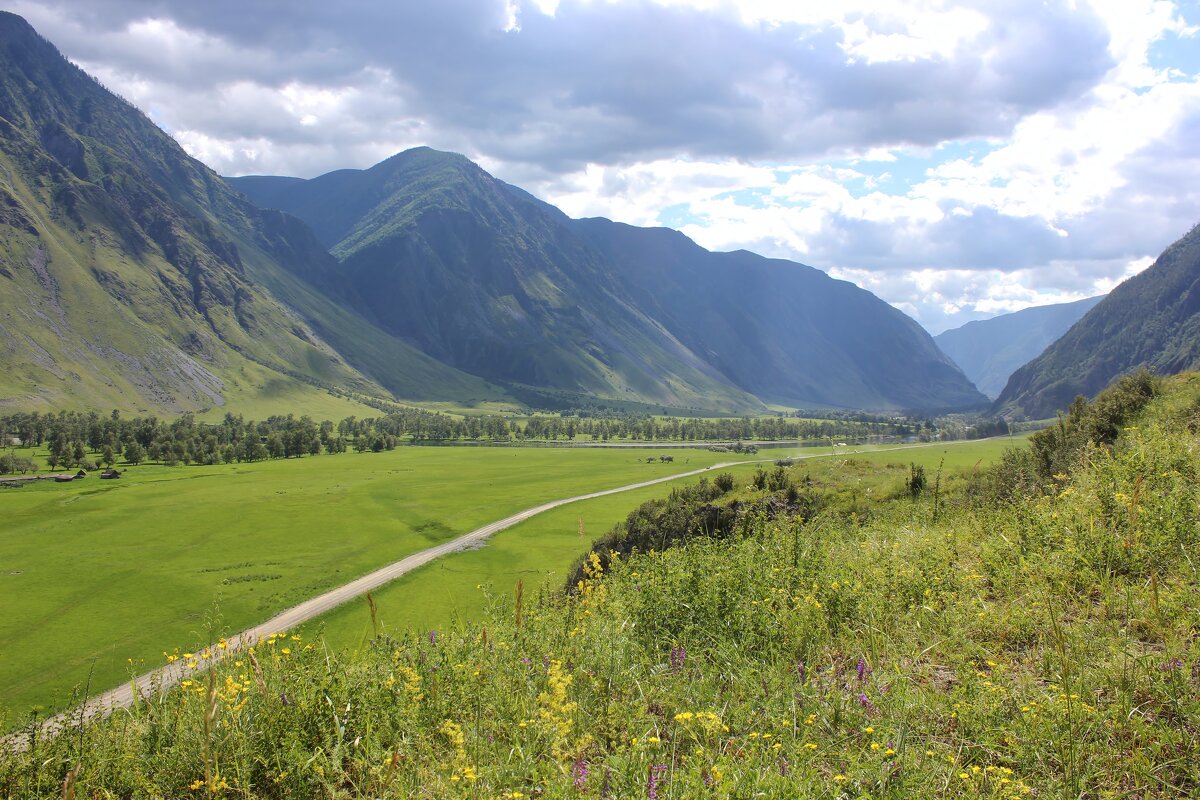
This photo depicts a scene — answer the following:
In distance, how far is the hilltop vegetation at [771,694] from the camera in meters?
4.93

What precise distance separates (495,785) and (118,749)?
4080mm

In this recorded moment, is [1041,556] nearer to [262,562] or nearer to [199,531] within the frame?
[262,562]

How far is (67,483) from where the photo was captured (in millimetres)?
120688

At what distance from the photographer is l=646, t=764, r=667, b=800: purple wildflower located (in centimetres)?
467

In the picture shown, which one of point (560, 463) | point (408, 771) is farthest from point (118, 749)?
point (560, 463)

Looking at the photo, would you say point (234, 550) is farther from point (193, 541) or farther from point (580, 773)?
point (580, 773)

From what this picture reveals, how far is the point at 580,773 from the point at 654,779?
2.10ft

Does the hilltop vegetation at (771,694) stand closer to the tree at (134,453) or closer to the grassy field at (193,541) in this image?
the grassy field at (193,541)

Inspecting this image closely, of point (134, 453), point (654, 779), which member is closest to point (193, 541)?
point (134, 453)

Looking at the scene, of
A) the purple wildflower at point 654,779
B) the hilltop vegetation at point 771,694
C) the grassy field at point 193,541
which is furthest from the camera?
the grassy field at point 193,541

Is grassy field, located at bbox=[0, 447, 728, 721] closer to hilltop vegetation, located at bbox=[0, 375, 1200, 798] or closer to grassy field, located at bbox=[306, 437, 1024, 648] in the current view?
hilltop vegetation, located at bbox=[0, 375, 1200, 798]

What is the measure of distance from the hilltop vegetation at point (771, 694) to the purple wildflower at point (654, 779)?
0.10ft

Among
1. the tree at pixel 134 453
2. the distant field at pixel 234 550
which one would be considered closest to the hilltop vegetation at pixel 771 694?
the distant field at pixel 234 550

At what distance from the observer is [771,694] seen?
249 inches
